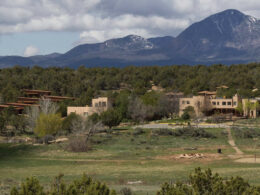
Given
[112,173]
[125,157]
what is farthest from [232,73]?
[112,173]

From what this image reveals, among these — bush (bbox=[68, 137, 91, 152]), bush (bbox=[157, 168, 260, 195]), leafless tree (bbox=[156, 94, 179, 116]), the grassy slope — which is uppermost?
leafless tree (bbox=[156, 94, 179, 116])

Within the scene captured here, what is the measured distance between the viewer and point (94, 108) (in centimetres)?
8631

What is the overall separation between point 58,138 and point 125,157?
63.6 feet

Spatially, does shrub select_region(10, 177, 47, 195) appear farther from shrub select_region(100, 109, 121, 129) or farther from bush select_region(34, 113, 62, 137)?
shrub select_region(100, 109, 121, 129)

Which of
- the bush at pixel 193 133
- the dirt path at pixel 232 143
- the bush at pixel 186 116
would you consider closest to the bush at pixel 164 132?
the bush at pixel 193 133

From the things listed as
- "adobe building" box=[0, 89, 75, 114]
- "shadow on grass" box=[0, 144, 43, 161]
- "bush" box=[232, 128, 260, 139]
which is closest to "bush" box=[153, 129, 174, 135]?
"bush" box=[232, 128, 260, 139]

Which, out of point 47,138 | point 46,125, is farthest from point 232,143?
point 46,125

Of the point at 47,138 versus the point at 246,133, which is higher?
the point at 246,133

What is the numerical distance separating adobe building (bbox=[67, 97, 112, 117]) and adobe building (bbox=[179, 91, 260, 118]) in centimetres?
1726

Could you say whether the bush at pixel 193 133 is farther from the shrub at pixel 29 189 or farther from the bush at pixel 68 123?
the shrub at pixel 29 189

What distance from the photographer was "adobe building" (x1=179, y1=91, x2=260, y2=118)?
310 ft

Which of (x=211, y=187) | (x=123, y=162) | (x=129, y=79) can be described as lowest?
(x=123, y=162)

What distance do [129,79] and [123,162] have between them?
298 ft

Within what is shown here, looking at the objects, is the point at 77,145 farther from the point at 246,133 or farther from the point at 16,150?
the point at 246,133
